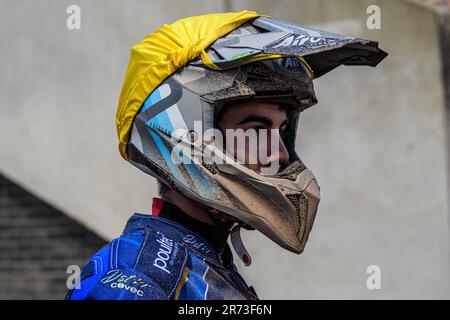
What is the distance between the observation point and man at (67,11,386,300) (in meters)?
1.91

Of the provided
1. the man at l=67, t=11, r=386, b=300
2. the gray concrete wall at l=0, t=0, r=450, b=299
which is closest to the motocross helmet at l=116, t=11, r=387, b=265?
the man at l=67, t=11, r=386, b=300

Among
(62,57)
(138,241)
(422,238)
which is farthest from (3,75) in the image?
(138,241)

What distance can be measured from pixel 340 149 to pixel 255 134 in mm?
2530

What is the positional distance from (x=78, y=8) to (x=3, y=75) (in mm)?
686

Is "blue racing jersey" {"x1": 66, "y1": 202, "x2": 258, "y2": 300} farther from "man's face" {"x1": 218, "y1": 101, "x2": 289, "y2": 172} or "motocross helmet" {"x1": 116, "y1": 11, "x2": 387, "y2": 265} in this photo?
"man's face" {"x1": 218, "y1": 101, "x2": 289, "y2": 172}

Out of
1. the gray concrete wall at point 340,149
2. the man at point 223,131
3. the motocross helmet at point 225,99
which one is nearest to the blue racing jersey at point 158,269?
the man at point 223,131

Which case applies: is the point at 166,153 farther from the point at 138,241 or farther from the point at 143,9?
the point at 143,9

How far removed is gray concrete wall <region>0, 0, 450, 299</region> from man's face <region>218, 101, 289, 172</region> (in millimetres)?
2433

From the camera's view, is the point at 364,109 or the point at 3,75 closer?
the point at 364,109

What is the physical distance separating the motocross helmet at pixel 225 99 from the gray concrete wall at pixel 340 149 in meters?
2.34

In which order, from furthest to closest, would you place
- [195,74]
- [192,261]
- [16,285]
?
[16,285], [195,74], [192,261]

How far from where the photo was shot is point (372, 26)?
432cm

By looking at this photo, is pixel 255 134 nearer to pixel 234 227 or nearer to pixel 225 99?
pixel 225 99

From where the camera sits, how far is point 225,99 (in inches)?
76.1
